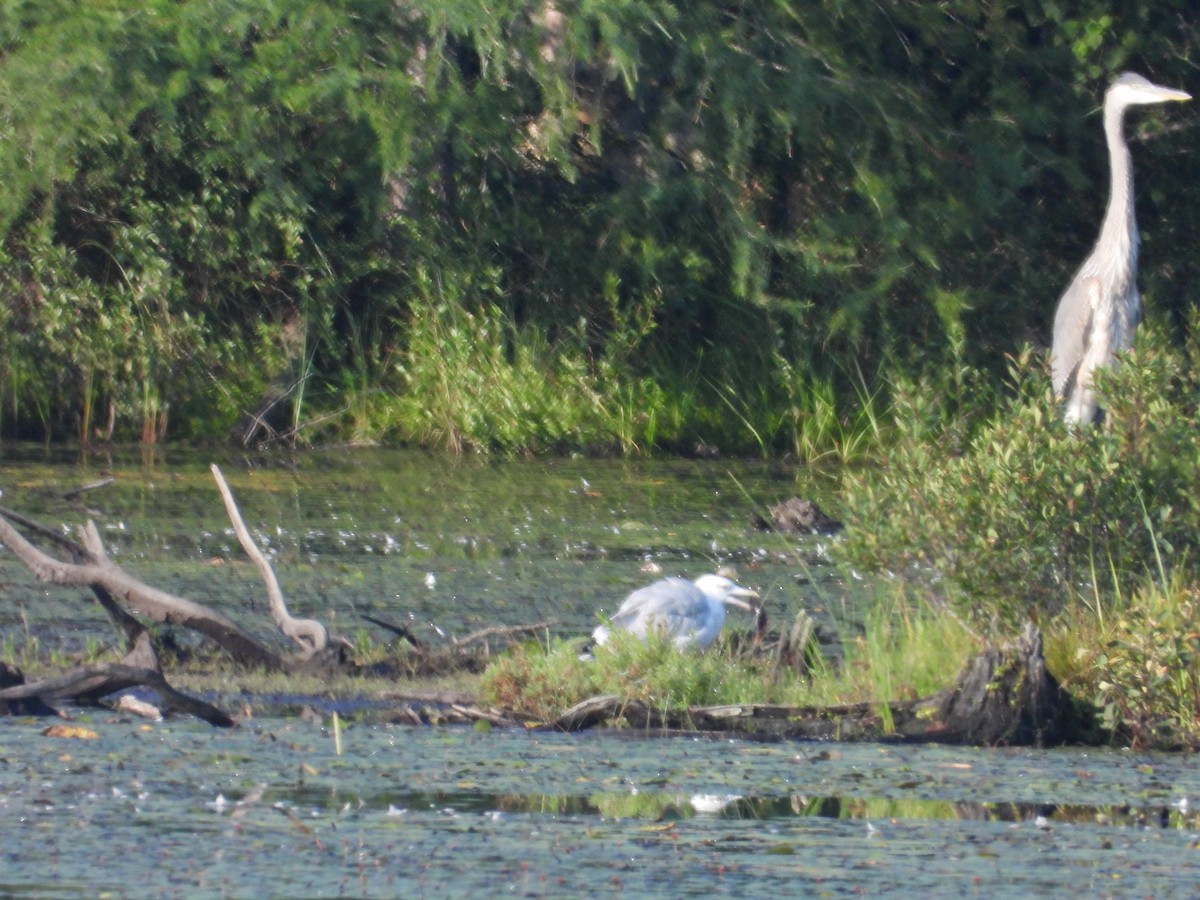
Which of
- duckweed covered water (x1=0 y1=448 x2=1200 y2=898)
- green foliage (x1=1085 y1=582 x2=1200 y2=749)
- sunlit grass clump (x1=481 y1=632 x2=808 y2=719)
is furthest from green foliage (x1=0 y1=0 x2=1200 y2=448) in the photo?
green foliage (x1=1085 y1=582 x2=1200 y2=749)

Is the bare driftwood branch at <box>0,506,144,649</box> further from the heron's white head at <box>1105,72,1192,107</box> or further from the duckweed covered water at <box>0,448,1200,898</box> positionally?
the heron's white head at <box>1105,72,1192,107</box>

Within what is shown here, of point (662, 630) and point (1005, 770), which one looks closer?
point (1005, 770)

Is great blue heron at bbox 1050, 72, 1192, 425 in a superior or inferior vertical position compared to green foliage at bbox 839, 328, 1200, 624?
superior

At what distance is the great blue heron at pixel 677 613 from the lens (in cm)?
580

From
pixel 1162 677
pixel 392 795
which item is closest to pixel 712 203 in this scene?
pixel 1162 677

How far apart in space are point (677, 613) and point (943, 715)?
0.90 m

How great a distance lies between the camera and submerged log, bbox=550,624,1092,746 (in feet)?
17.2

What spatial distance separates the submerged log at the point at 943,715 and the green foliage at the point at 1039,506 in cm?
39

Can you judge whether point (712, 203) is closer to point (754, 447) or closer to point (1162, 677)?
point (754, 447)

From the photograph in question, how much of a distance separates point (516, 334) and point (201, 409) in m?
1.90

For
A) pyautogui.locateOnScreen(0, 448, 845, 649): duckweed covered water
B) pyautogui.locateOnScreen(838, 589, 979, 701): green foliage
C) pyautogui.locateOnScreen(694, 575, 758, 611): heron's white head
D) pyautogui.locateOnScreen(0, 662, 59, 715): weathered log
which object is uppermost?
pyautogui.locateOnScreen(694, 575, 758, 611): heron's white head

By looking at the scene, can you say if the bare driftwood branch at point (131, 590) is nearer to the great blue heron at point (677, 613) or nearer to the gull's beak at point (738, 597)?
the great blue heron at point (677, 613)

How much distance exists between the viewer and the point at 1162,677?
16.8 ft

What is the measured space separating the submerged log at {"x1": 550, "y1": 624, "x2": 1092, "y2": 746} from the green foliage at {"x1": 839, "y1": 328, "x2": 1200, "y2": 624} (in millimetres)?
386
